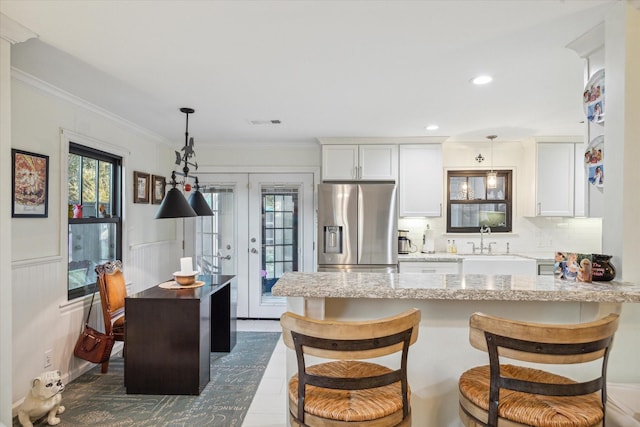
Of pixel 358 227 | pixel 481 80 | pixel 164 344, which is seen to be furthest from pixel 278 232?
pixel 481 80

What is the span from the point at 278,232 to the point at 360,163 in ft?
4.64

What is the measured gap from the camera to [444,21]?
1830mm

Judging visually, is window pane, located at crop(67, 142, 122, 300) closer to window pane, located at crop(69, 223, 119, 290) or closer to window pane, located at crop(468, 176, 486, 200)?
window pane, located at crop(69, 223, 119, 290)

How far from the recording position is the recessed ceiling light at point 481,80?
2.57m

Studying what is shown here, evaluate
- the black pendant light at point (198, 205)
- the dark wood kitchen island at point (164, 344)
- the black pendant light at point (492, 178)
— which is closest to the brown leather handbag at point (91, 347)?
the dark wood kitchen island at point (164, 344)

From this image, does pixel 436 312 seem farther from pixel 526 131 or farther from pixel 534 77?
pixel 526 131

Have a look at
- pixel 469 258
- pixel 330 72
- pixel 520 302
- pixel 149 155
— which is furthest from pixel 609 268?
pixel 149 155

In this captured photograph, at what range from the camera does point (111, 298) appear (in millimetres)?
3219

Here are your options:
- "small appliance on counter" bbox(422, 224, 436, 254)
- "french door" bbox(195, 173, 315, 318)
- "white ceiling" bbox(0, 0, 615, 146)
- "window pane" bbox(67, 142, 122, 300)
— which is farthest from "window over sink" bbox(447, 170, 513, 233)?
"window pane" bbox(67, 142, 122, 300)

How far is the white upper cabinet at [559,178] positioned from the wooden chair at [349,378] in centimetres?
388

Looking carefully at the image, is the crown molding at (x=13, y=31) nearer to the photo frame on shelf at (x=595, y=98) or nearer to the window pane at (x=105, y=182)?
the window pane at (x=105, y=182)

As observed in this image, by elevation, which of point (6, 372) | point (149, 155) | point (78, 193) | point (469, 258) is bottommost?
point (6, 372)

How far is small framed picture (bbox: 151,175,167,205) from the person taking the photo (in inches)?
174

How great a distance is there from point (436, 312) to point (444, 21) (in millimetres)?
1387
